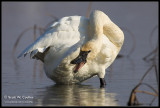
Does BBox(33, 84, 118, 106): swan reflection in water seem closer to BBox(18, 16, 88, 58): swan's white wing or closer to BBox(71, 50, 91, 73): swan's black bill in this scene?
BBox(71, 50, 91, 73): swan's black bill

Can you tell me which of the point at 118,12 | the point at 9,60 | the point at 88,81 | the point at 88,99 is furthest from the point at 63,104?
the point at 118,12

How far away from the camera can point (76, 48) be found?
10547 mm

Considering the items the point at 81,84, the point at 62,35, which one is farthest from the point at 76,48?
the point at 81,84

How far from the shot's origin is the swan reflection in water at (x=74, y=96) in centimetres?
909

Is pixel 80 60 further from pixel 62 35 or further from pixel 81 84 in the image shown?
pixel 81 84

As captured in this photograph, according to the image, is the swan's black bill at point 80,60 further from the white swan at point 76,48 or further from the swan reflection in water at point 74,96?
the swan reflection in water at point 74,96

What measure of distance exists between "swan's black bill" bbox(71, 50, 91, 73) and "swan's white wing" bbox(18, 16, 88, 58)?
0.29m

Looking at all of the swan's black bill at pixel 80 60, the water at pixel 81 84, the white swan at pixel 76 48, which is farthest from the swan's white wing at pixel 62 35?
the water at pixel 81 84

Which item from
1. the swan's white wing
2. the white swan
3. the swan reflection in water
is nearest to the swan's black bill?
the white swan

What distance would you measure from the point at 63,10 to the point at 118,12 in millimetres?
2499

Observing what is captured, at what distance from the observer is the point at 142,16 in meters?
24.5

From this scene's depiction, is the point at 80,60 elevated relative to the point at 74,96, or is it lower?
elevated

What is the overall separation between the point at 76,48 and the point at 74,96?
1066 mm

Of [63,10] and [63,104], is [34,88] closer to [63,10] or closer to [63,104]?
[63,104]
